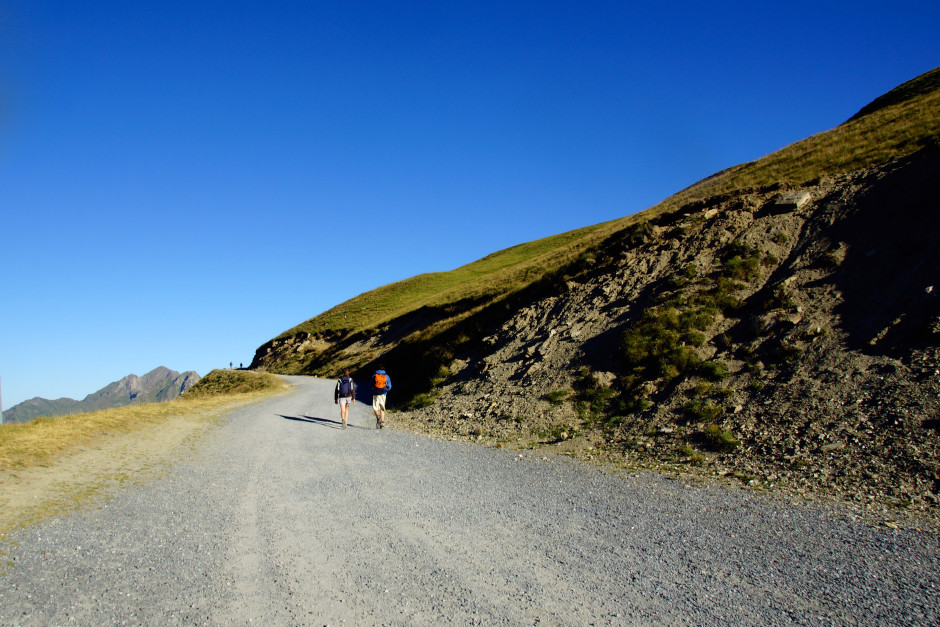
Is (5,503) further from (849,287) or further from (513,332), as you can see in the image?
(849,287)

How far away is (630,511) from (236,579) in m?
6.16

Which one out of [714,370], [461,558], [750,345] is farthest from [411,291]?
[461,558]

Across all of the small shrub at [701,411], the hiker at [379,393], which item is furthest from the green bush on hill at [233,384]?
the small shrub at [701,411]

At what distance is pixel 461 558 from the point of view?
22.3ft

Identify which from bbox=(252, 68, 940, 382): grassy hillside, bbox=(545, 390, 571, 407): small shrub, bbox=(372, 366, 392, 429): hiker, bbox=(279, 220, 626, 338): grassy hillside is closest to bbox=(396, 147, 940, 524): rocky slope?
bbox=(545, 390, 571, 407): small shrub

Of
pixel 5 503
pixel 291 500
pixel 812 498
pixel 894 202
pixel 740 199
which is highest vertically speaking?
pixel 740 199

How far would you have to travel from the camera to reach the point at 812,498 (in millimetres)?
9047

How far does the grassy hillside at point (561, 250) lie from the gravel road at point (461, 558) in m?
22.2

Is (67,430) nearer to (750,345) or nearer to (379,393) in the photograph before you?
(379,393)

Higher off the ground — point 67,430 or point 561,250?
point 561,250

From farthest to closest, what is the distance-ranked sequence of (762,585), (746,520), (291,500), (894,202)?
(894,202)
(291,500)
(746,520)
(762,585)

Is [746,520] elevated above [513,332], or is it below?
below

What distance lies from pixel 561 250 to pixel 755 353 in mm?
40229

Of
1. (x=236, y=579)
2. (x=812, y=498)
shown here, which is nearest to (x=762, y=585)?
(x=812, y=498)
